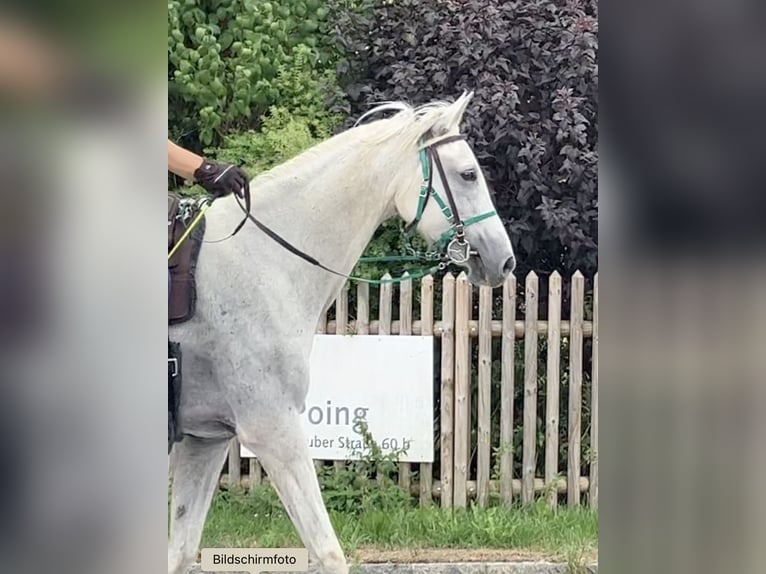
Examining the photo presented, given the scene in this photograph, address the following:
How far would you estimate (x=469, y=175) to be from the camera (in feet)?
9.11

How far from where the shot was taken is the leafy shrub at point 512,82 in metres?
2.75

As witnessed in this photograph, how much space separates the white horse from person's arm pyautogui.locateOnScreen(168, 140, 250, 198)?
38mm

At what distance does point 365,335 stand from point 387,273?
0.62 ft

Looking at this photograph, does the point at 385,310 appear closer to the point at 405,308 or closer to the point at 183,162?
the point at 405,308

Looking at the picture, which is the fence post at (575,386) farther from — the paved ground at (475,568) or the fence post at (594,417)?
the paved ground at (475,568)

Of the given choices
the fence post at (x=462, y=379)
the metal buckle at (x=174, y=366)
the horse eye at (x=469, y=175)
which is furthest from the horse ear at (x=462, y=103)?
the metal buckle at (x=174, y=366)

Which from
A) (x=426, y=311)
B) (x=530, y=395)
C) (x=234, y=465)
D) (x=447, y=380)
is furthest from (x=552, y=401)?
(x=234, y=465)

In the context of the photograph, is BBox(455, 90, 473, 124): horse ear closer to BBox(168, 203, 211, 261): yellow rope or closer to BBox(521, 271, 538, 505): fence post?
BBox(521, 271, 538, 505): fence post

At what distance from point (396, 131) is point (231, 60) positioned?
20.6 inches

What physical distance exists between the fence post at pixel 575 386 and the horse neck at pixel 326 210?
589mm
